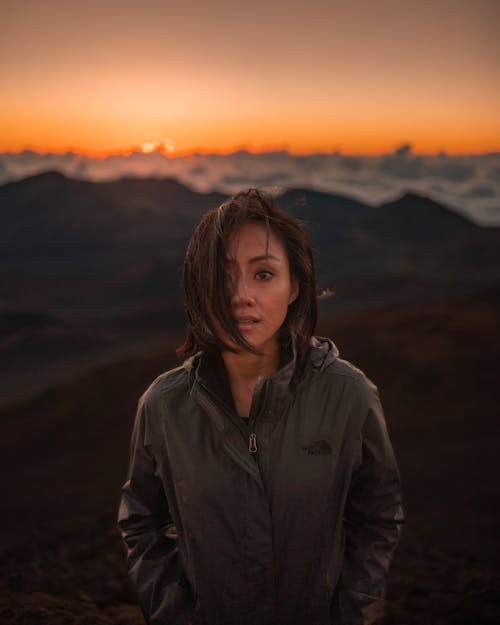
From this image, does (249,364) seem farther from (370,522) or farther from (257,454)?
(370,522)

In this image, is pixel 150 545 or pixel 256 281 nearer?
pixel 256 281

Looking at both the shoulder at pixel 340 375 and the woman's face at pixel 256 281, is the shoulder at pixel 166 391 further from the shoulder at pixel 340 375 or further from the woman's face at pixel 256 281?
the shoulder at pixel 340 375

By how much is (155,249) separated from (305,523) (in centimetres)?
5265

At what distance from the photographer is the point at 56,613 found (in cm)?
312

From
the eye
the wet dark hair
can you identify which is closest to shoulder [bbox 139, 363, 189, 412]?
the wet dark hair

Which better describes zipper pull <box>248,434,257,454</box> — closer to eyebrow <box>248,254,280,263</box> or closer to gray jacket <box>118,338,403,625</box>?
gray jacket <box>118,338,403,625</box>

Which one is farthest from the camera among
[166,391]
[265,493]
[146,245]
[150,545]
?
[146,245]

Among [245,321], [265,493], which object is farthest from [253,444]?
[245,321]

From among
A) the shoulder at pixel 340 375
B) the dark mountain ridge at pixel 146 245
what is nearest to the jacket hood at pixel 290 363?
the shoulder at pixel 340 375

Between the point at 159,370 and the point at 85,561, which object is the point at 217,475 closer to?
the point at 85,561

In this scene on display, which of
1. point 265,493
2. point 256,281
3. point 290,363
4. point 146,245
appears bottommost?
point 146,245

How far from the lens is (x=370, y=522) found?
1.98m

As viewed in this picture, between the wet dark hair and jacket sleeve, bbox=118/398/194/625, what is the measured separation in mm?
347

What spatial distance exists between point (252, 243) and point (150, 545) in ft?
3.43
